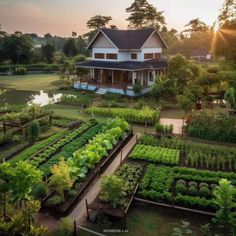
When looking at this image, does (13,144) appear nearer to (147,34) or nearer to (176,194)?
(176,194)

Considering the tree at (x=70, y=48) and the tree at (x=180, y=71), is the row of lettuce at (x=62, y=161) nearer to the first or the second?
the tree at (x=180, y=71)

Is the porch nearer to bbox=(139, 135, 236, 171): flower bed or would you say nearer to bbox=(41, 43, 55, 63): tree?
bbox=(139, 135, 236, 171): flower bed

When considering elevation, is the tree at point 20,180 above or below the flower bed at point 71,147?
above

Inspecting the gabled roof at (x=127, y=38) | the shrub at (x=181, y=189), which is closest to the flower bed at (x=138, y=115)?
the shrub at (x=181, y=189)

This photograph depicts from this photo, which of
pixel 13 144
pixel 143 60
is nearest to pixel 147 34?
pixel 143 60

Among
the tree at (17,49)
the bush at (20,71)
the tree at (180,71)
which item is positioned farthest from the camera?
the tree at (17,49)

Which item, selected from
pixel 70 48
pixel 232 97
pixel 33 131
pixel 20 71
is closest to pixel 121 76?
pixel 232 97

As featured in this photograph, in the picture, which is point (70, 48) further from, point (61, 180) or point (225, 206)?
point (225, 206)

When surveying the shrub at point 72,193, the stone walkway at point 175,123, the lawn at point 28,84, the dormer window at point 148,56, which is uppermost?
the dormer window at point 148,56
